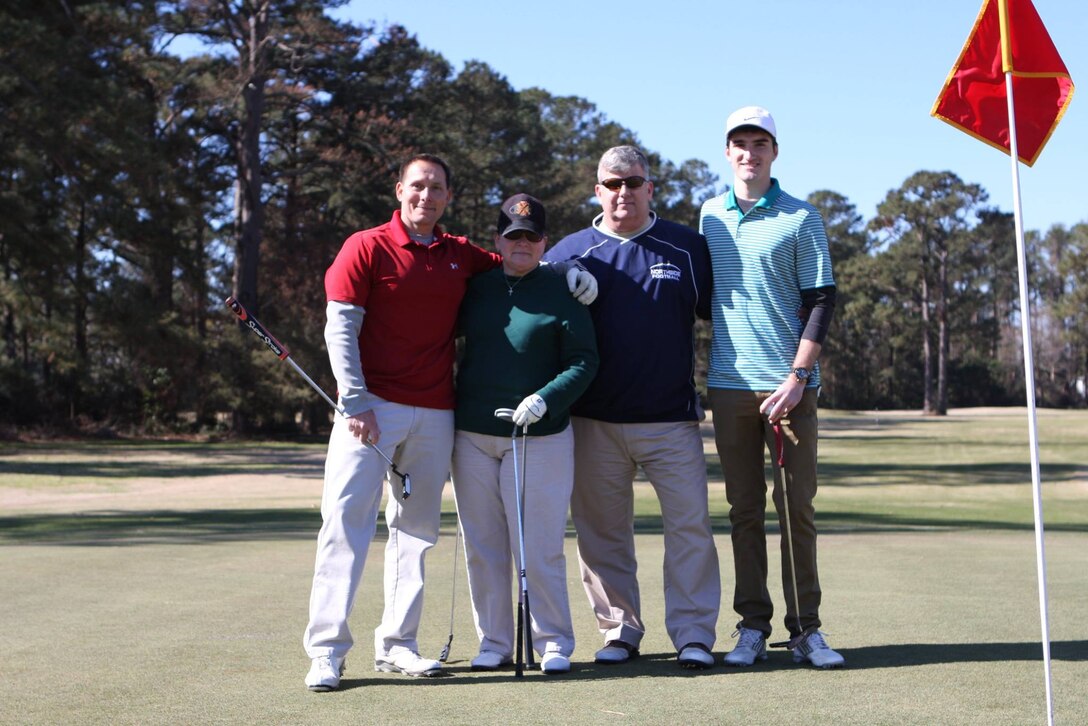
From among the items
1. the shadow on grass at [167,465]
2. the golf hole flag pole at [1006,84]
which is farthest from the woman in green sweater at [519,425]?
the shadow on grass at [167,465]

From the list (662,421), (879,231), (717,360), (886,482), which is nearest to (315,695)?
(662,421)

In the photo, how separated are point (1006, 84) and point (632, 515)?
228 centimetres

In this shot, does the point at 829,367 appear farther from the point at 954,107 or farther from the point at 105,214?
the point at 954,107

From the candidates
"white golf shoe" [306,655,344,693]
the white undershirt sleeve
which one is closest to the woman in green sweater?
the white undershirt sleeve

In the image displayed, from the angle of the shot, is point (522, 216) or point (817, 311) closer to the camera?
point (522, 216)

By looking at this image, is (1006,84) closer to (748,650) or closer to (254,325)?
(748,650)

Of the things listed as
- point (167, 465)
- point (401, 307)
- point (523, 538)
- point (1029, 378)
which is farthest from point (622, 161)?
point (167, 465)

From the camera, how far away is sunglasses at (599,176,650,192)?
216 inches

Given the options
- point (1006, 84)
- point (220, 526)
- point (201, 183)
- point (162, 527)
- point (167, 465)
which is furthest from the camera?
point (201, 183)

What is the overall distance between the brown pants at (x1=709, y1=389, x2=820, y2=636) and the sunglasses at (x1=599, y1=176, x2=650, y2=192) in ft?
3.06

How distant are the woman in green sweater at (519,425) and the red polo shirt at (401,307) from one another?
0.15m

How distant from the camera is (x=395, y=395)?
520 cm

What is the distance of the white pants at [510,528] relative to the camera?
17.4 feet

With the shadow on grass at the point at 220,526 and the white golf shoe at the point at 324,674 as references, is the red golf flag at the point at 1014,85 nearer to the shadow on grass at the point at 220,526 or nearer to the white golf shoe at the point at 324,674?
the white golf shoe at the point at 324,674
